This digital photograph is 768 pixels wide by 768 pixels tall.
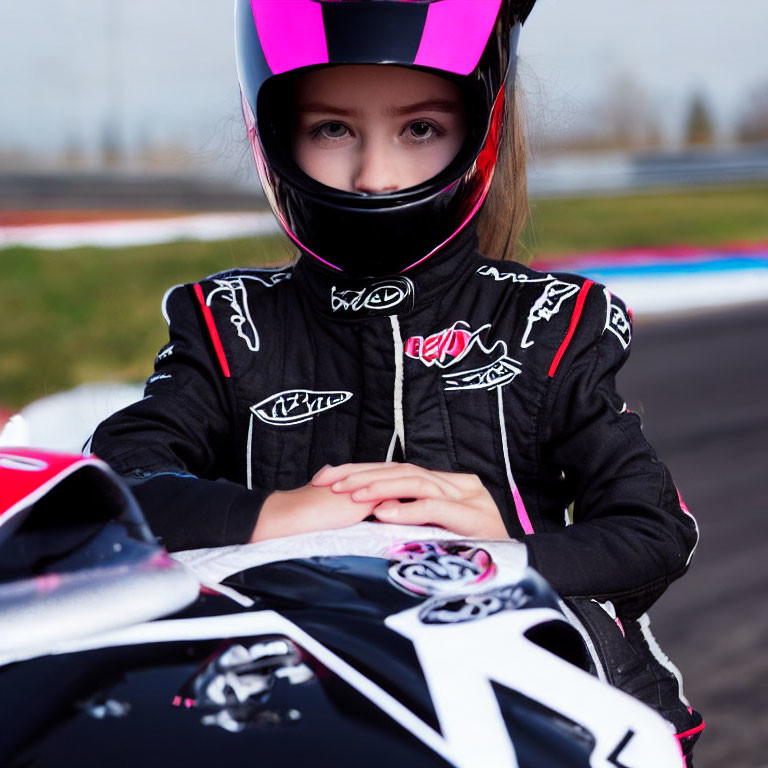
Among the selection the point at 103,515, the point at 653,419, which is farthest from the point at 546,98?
the point at 653,419

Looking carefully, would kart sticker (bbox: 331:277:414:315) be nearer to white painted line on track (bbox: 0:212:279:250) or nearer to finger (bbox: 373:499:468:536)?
finger (bbox: 373:499:468:536)

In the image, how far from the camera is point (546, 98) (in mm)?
1775

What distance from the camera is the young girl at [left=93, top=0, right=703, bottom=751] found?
130 cm

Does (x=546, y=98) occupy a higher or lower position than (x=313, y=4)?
lower

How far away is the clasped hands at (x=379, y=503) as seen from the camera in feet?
3.34

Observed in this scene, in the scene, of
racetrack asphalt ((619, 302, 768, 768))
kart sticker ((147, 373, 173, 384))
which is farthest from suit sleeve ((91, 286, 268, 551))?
racetrack asphalt ((619, 302, 768, 768))

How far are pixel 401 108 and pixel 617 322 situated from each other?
1.30 ft

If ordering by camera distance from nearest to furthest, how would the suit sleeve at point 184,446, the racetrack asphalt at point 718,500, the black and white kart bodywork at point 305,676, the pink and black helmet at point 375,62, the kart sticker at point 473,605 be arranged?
the black and white kart bodywork at point 305,676, the kart sticker at point 473,605, the suit sleeve at point 184,446, the pink and black helmet at point 375,62, the racetrack asphalt at point 718,500

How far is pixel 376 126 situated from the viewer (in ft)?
4.60

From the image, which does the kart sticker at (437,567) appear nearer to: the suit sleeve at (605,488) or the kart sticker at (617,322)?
the suit sleeve at (605,488)

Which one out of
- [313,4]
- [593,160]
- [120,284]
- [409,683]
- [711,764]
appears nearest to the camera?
[409,683]

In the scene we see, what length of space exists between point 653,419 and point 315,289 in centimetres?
372

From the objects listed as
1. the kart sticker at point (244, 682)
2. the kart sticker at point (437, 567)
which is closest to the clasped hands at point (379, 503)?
the kart sticker at point (437, 567)

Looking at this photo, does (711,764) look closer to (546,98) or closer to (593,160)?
(546,98)
